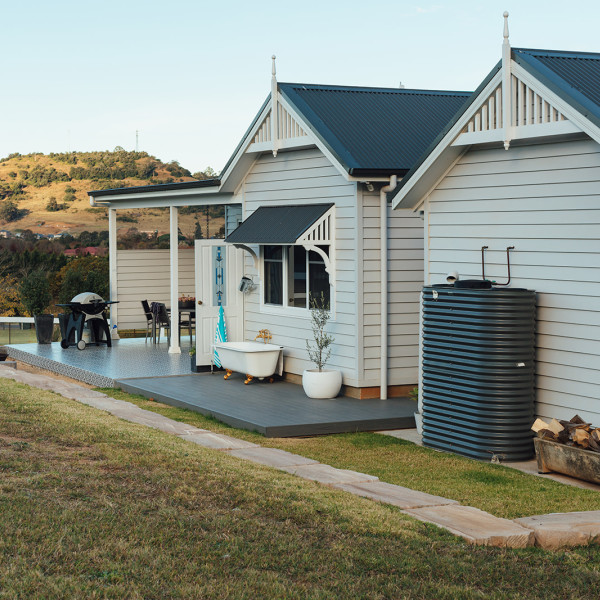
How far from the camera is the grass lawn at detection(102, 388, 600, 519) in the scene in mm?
7180

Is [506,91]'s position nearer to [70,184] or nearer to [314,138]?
[314,138]

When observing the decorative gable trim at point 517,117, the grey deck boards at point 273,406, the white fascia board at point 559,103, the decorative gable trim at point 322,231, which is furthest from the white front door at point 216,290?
the white fascia board at point 559,103

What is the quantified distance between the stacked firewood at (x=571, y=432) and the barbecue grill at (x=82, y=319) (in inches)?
423

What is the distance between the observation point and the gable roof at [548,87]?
8.04 meters

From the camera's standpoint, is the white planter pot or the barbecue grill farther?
the barbecue grill

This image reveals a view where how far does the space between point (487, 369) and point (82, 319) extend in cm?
1035

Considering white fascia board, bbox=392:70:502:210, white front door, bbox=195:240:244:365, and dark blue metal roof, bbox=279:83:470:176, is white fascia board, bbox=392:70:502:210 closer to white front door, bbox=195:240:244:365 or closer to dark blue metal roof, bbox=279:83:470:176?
dark blue metal roof, bbox=279:83:470:176

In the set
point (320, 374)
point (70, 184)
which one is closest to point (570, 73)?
point (320, 374)

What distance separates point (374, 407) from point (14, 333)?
1100 cm

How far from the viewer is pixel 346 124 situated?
12445 millimetres

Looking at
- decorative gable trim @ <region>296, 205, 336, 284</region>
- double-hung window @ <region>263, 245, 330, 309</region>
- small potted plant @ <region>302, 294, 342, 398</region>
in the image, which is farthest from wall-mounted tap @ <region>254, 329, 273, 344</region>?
decorative gable trim @ <region>296, 205, 336, 284</region>

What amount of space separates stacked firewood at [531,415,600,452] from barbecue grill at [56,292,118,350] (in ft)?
35.3

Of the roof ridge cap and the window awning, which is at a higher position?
the roof ridge cap

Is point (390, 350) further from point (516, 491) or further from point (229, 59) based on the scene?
point (229, 59)
